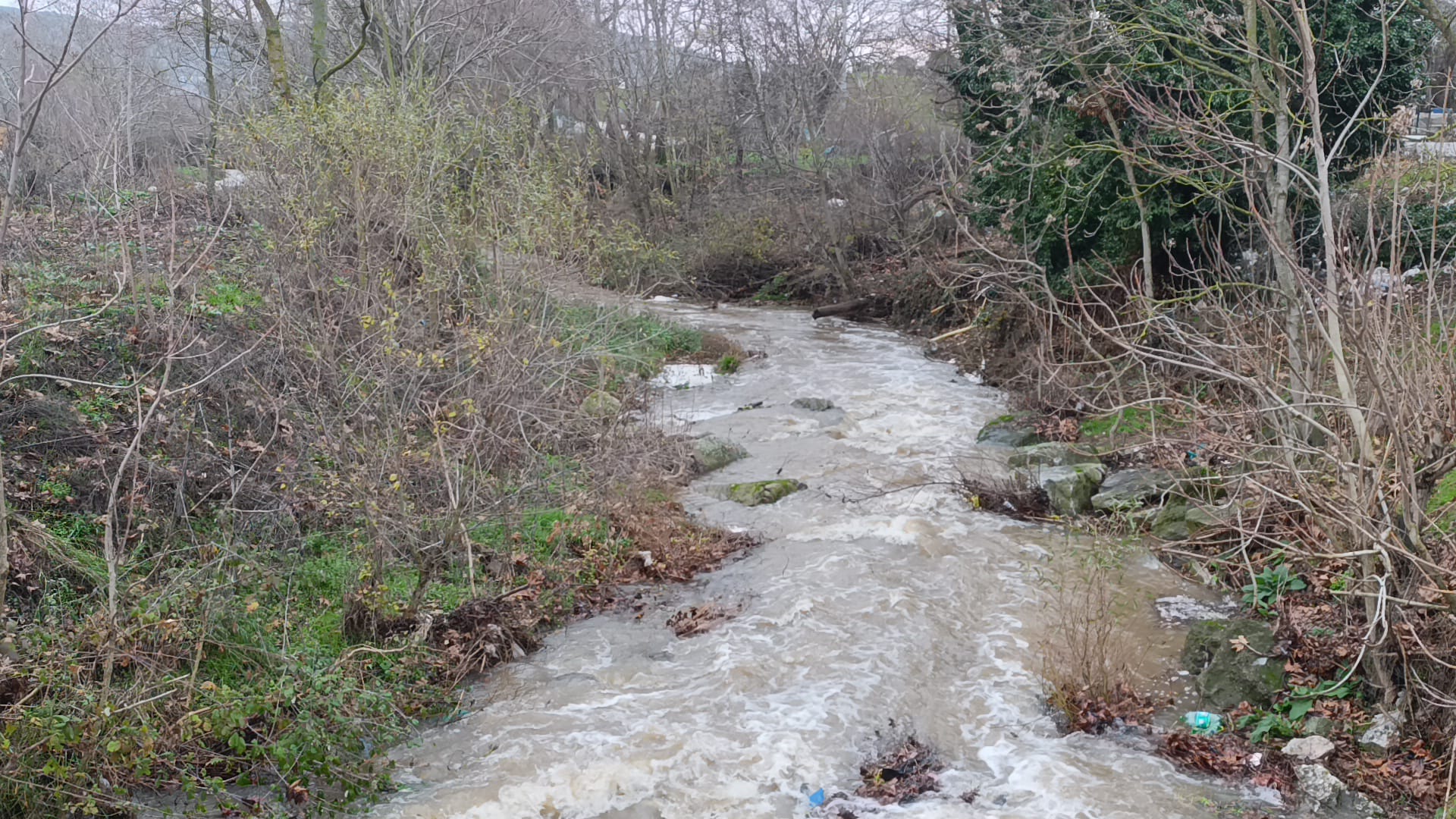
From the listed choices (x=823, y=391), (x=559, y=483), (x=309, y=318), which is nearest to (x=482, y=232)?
(x=309, y=318)

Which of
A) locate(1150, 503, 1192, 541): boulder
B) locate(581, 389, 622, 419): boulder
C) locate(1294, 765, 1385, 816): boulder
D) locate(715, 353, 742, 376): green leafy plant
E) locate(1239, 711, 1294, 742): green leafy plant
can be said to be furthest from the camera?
locate(715, 353, 742, 376): green leafy plant

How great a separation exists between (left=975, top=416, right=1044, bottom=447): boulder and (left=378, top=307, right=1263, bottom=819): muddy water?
3.97 ft

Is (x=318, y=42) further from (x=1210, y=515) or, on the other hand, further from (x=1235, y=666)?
(x=1235, y=666)

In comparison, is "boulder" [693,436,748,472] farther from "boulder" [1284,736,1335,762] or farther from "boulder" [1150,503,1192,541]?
"boulder" [1284,736,1335,762]

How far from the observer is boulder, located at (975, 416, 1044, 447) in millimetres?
12625

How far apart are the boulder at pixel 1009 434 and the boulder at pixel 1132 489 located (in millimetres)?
1911

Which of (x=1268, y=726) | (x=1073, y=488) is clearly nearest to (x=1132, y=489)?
(x=1073, y=488)

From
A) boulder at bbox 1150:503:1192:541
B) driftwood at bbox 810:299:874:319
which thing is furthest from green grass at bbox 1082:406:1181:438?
driftwood at bbox 810:299:874:319

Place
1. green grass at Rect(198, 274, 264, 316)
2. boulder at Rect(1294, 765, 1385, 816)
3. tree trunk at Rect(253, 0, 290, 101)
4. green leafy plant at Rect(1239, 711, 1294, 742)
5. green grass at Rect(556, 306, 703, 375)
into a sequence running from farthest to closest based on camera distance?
tree trunk at Rect(253, 0, 290, 101) → green grass at Rect(556, 306, 703, 375) → green grass at Rect(198, 274, 264, 316) → green leafy plant at Rect(1239, 711, 1294, 742) → boulder at Rect(1294, 765, 1385, 816)

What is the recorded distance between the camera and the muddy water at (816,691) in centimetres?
599

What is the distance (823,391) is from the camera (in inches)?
615

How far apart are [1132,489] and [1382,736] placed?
14.7 feet

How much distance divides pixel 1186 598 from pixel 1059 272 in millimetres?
7715

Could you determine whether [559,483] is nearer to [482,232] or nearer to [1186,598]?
[482,232]
